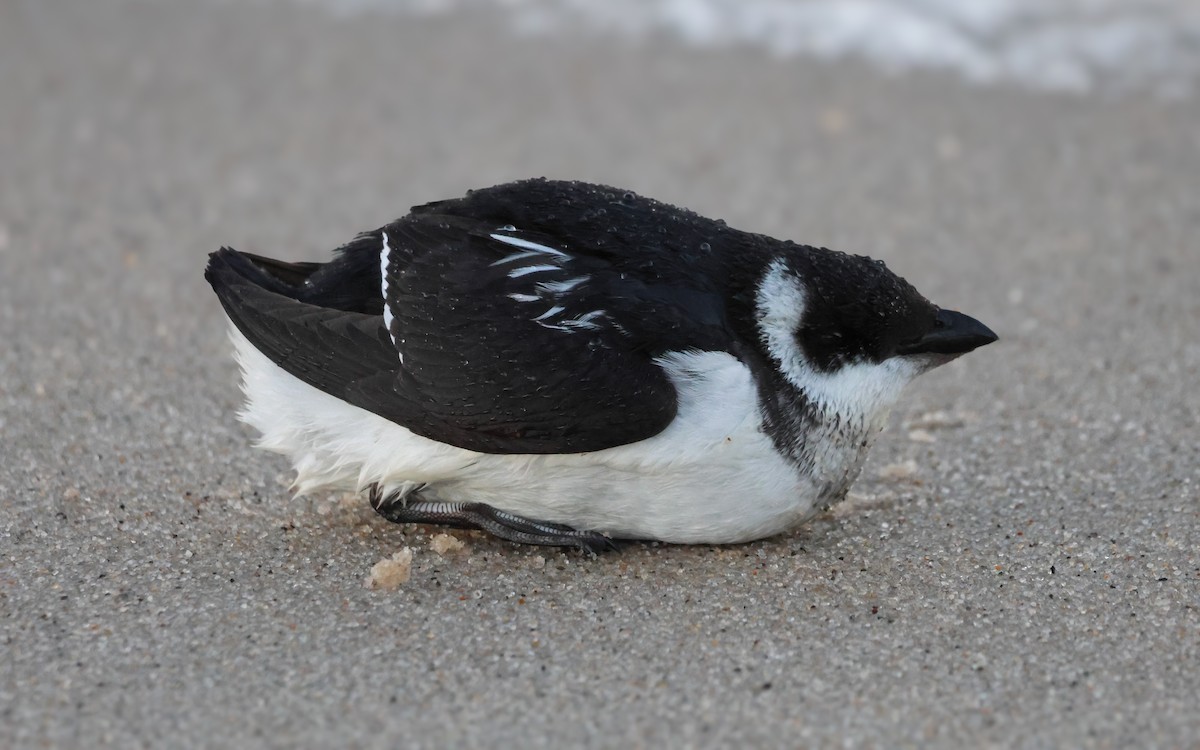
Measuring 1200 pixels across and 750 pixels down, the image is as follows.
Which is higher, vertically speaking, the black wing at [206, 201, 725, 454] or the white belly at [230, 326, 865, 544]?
the black wing at [206, 201, 725, 454]

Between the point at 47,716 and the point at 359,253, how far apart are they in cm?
146

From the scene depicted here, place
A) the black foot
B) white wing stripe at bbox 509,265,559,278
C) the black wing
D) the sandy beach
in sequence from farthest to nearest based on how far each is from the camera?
the black foot < white wing stripe at bbox 509,265,559,278 < the black wing < the sandy beach

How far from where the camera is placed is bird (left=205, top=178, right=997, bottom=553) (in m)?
3.42

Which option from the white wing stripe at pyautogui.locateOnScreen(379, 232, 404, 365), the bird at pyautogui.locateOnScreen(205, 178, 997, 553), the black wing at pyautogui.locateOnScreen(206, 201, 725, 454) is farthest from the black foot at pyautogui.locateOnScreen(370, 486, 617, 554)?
the white wing stripe at pyautogui.locateOnScreen(379, 232, 404, 365)

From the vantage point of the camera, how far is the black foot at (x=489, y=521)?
12.1ft

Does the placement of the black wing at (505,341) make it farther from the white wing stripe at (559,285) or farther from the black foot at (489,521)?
the black foot at (489,521)

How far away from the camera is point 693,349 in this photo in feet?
11.3

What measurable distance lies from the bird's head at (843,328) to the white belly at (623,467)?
Result: 14 centimetres

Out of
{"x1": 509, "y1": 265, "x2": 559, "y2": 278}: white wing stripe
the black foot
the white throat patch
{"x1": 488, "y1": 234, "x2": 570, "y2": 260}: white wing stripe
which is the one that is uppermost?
{"x1": 488, "y1": 234, "x2": 570, "y2": 260}: white wing stripe

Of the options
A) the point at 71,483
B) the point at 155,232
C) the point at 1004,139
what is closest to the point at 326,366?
the point at 71,483

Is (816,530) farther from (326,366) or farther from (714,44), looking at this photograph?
(714,44)

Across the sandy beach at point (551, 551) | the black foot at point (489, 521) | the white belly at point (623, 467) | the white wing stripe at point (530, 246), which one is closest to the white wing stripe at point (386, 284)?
the white belly at point (623, 467)

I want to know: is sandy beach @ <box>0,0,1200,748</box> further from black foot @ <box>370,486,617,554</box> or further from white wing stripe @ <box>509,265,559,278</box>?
white wing stripe @ <box>509,265,559,278</box>

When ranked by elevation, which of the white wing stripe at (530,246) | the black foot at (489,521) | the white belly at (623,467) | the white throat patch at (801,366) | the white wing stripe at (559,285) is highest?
the white wing stripe at (530,246)
